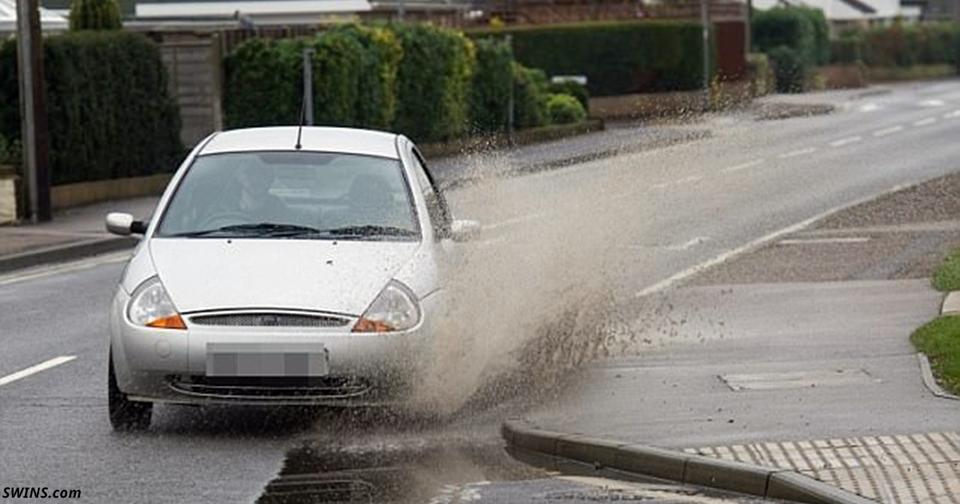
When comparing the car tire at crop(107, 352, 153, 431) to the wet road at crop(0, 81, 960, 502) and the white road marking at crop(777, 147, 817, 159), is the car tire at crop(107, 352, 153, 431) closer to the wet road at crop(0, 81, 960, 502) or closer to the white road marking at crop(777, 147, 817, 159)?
the wet road at crop(0, 81, 960, 502)

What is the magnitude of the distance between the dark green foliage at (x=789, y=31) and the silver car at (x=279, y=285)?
60.2 meters

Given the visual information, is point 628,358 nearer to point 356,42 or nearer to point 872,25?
point 356,42

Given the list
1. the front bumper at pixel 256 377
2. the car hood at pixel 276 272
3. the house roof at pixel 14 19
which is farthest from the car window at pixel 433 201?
the house roof at pixel 14 19

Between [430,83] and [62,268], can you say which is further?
[430,83]

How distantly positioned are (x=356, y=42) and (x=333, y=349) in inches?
1048

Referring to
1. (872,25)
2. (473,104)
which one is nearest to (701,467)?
(473,104)

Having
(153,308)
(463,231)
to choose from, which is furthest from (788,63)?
(153,308)

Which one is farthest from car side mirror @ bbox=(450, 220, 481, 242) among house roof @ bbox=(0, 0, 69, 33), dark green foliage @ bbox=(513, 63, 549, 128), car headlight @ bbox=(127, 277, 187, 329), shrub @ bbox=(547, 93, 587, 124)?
shrub @ bbox=(547, 93, 587, 124)

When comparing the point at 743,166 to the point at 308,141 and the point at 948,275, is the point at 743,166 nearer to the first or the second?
the point at 948,275

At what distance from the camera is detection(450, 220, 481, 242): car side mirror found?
12562 millimetres

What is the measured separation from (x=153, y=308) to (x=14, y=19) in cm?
2714

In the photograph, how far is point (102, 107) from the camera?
1219 inches

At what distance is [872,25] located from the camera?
92688mm

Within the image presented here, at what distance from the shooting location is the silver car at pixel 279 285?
1094 cm
